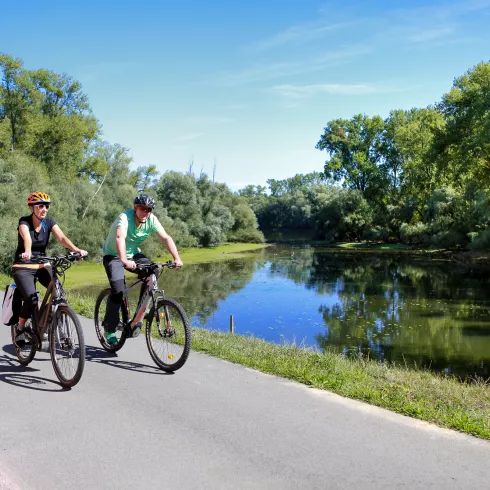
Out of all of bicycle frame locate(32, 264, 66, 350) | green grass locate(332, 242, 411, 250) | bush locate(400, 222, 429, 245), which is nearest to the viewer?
bicycle frame locate(32, 264, 66, 350)

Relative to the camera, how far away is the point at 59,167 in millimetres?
41562

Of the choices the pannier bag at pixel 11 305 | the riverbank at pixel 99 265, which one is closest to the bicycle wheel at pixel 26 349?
the pannier bag at pixel 11 305

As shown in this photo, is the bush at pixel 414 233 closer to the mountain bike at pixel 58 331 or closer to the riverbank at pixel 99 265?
the riverbank at pixel 99 265

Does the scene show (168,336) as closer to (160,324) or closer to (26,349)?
(160,324)

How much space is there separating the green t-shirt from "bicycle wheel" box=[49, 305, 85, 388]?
1100 millimetres

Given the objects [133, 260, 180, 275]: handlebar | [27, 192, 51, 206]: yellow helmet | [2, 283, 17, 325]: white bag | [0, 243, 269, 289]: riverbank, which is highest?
[27, 192, 51, 206]: yellow helmet

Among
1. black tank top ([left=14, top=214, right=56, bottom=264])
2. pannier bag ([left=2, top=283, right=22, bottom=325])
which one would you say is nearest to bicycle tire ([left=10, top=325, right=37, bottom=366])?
pannier bag ([left=2, top=283, right=22, bottom=325])

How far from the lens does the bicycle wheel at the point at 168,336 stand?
18.3 feet

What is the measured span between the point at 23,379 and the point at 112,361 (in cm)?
107

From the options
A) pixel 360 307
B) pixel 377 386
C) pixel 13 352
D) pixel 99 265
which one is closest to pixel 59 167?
pixel 99 265

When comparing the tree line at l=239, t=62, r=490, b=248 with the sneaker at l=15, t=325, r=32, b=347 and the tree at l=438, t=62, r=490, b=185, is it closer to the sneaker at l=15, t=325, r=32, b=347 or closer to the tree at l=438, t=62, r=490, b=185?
the tree at l=438, t=62, r=490, b=185

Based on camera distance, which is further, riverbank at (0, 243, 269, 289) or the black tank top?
riverbank at (0, 243, 269, 289)

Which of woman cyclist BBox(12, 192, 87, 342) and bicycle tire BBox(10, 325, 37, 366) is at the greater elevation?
woman cyclist BBox(12, 192, 87, 342)

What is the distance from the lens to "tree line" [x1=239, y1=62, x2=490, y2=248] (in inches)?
1266
